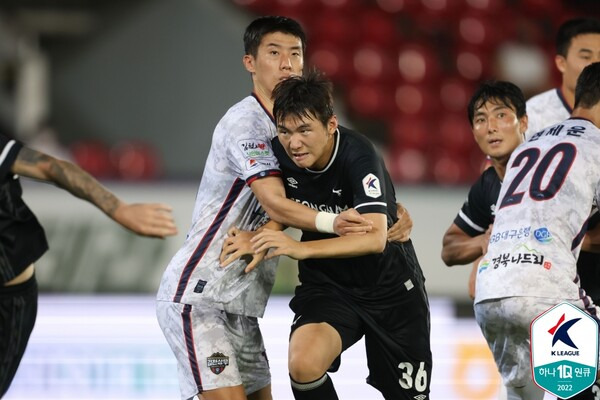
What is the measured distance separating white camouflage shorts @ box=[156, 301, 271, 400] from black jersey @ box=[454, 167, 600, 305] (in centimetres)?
131

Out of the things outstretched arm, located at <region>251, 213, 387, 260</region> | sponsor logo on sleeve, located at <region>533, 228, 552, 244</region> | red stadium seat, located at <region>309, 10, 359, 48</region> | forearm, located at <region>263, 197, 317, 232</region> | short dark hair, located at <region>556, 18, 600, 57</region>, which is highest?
red stadium seat, located at <region>309, 10, 359, 48</region>

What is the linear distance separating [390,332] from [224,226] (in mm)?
909

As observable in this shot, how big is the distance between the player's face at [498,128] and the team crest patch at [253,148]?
1.13m

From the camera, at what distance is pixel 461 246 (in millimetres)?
5359

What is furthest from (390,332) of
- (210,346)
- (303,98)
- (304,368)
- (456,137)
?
(456,137)

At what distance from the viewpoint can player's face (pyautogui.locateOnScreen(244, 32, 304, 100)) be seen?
488 cm

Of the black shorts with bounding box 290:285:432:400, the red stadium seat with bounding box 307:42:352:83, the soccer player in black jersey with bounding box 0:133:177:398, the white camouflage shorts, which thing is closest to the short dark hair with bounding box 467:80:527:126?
the black shorts with bounding box 290:285:432:400

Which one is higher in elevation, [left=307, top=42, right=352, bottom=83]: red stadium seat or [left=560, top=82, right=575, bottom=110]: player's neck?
[left=307, top=42, right=352, bottom=83]: red stadium seat

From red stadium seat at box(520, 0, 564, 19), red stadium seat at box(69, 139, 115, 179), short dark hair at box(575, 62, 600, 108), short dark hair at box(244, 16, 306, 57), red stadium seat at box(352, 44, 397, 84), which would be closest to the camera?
short dark hair at box(575, 62, 600, 108)

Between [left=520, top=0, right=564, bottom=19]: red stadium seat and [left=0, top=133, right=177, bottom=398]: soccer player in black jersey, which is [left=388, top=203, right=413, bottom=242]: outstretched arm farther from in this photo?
[left=520, top=0, right=564, bottom=19]: red stadium seat

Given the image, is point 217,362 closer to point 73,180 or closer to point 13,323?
point 13,323

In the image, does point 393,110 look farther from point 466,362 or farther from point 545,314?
point 545,314

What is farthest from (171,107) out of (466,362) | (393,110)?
(466,362)

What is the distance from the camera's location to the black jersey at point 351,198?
450 cm
